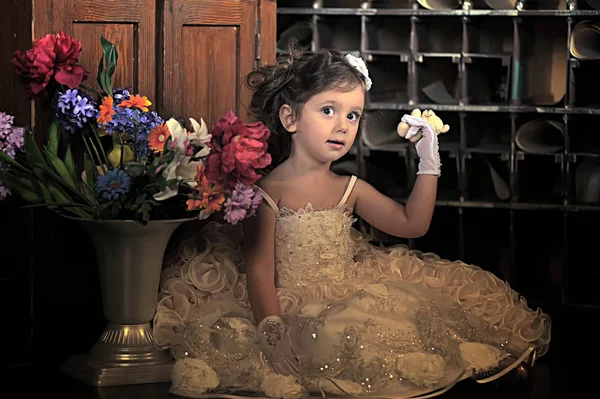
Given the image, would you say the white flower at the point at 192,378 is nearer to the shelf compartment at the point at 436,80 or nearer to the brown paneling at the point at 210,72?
the brown paneling at the point at 210,72

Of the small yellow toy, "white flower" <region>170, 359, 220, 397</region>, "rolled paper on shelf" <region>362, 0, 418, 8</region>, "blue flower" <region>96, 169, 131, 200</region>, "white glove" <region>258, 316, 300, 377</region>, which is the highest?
"rolled paper on shelf" <region>362, 0, 418, 8</region>

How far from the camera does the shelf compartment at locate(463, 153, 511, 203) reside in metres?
3.89

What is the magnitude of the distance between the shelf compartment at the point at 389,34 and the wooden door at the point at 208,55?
1.20 meters

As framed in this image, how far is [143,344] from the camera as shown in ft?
8.12

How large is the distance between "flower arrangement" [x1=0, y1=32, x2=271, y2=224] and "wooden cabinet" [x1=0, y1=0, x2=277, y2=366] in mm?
136

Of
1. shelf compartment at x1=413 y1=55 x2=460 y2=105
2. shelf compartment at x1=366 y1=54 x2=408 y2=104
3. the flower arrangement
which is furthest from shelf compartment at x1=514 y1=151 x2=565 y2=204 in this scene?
the flower arrangement

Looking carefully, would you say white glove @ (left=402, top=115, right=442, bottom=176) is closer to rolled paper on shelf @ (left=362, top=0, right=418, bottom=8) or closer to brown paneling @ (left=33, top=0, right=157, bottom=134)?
brown paneling @ (left=33, top=0, right=157, bottom=134)

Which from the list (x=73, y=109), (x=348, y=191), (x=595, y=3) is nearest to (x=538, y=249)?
(x=595, y=3)

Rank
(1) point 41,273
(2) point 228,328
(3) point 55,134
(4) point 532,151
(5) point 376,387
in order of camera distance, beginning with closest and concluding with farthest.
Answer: (5) point 376,387 → (2) point 228,328 → (3) point 55,134 → (1) point 41,273 → (4) point 532,151

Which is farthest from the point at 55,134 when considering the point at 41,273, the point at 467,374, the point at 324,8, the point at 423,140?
the point at 324,8

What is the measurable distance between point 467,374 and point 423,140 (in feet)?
2.32

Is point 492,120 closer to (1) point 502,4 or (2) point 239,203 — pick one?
(1) point 502,4

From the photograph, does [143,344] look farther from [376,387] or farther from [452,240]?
[452,240]

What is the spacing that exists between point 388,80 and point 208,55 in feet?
4.46
